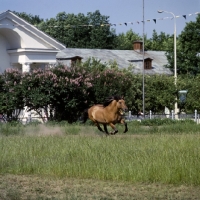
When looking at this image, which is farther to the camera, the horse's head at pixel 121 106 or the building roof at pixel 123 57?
the building roof at pixel 123 57

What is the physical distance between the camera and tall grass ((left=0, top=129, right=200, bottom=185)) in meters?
14.4

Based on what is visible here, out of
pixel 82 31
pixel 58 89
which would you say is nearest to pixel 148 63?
pixel 82 31

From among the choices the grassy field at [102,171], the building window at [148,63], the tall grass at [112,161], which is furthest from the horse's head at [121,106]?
the building window at [148,63]

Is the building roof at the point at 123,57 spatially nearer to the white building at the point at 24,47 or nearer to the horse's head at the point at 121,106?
the white building at the point at 24,47

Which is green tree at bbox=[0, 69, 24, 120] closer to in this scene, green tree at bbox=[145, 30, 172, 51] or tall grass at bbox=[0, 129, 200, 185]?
tall grass at bbox=[0, 129, 200, 185]

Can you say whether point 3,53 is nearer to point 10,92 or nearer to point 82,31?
point 10,92

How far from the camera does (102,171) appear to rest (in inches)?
597

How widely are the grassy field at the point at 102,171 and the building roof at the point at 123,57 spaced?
175 ft

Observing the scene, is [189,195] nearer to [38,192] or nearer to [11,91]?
[38,192]

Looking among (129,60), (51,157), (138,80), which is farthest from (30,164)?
(129,60)

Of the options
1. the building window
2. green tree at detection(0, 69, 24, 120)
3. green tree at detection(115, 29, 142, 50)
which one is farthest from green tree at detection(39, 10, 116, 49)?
green tree at detection(0, 69, 24, 120)

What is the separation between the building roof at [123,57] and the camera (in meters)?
74.2

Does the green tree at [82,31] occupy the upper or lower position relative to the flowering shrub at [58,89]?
upper

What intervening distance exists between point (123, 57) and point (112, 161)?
6398cm
